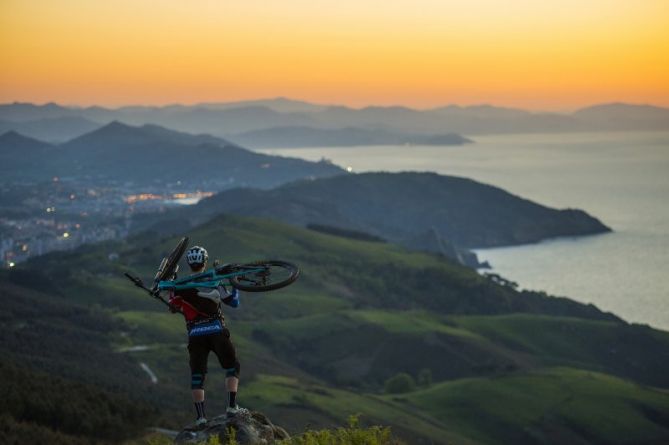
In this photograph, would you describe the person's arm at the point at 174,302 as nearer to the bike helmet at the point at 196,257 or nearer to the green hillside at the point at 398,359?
the bike helmet at the point at 196,257

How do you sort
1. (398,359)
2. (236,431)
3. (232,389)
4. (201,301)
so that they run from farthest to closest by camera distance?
(398,359), (232,389), (201,301), (236,431)

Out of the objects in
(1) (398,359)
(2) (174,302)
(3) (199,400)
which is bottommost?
(1) (398,359)

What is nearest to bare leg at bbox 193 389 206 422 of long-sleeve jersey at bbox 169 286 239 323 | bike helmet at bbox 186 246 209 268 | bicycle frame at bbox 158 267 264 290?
long-sleeve jersey at bbox 169 286 239 323

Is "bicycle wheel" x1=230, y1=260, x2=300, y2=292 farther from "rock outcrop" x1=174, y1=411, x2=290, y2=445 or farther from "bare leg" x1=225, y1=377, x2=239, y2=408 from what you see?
"rock outcrop" x1=174, y1=411, x2=290, y2=445

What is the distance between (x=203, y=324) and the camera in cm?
2138

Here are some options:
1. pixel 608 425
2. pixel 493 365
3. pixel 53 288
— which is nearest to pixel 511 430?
pixel 608 425

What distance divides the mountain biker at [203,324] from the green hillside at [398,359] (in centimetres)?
3105

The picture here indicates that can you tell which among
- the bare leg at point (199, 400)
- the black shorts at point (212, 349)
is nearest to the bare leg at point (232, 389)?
the black shorts at point (212, 349)

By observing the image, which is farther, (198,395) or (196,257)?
(198,395)

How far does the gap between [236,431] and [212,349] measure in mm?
2068

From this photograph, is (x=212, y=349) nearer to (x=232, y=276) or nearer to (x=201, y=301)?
(x=201, y=301)

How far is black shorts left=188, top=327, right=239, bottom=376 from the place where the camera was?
21.4m

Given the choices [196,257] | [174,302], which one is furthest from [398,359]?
[196,257]

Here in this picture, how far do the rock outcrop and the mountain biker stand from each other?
0.19m
